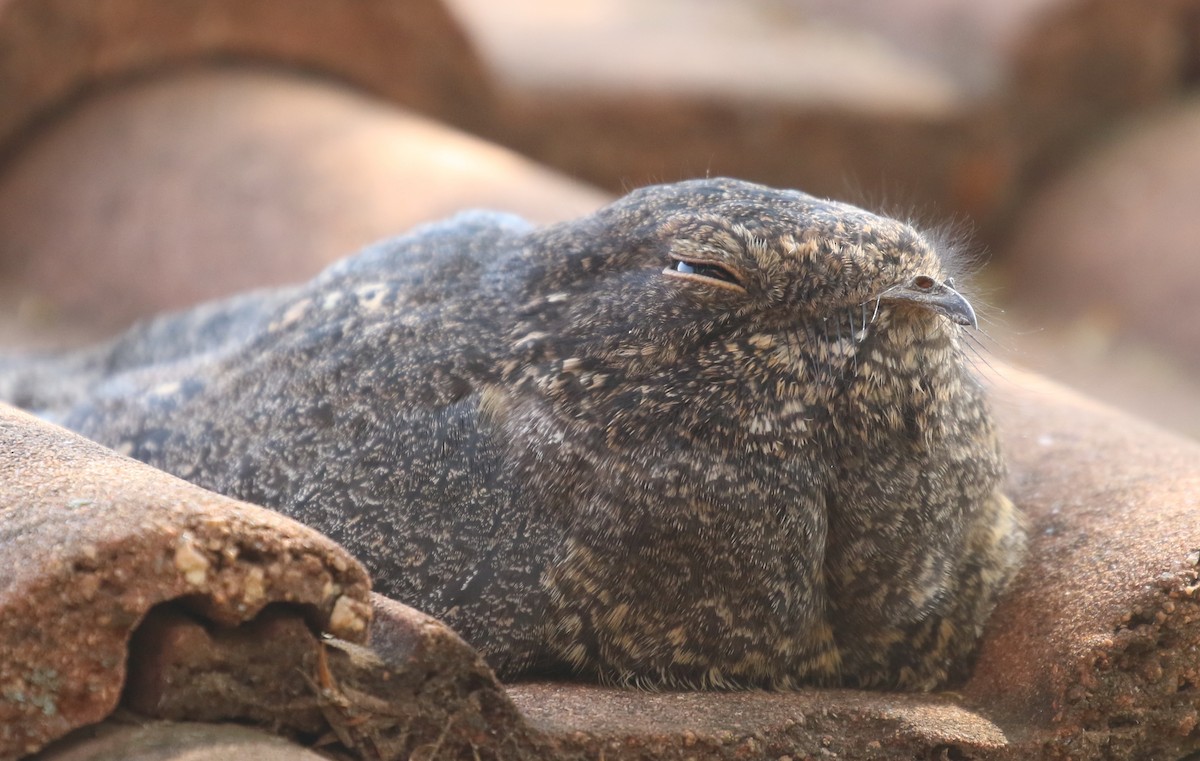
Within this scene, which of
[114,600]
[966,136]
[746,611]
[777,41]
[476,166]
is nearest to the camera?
[114,600]

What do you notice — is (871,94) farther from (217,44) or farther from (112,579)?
(112,579)

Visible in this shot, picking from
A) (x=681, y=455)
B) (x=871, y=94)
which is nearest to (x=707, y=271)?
(x=681, y=455)

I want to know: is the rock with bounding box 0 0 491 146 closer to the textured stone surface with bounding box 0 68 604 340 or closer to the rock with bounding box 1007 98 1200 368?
the textured stone surface with bounding box 0 68 604 340

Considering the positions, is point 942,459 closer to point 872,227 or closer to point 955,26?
point 872,227

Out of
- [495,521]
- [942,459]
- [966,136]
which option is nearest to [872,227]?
[942,459]

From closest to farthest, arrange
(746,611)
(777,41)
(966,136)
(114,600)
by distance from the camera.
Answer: (114,600) → (746,611) → (966,136) → (777,41)
